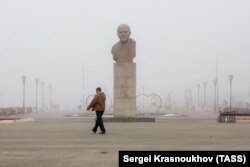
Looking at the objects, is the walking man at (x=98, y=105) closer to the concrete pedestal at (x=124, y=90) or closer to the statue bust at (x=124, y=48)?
the concrete pedestal at (x=124, y=90)

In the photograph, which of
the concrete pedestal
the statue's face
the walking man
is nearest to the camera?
the walking man

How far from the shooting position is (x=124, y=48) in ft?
94.1

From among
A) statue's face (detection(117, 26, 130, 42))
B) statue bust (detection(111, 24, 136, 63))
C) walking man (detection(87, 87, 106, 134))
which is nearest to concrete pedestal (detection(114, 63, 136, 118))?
statue bust (detection(111, 24, 136, 63))

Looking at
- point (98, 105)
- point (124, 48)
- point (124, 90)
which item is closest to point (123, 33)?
point (124, 48)

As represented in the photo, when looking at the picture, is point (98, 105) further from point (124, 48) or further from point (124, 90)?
point (124, 48)

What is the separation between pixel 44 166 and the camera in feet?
28.3

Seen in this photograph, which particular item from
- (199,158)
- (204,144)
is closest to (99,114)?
(204,144)

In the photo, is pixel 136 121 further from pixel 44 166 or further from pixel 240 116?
pixel 44 166

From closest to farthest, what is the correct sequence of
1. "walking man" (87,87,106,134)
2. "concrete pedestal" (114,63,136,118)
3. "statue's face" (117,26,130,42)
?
1. "walking man" (87,87,106,134)
2. "concrete pedestal" (114,63,136,118)
3. "statue's face" (117,26,130,42)

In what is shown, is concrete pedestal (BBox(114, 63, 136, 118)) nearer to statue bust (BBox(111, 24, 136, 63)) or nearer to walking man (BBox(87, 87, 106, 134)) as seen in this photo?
statue bust (BBox(111, 24, 136, 63))

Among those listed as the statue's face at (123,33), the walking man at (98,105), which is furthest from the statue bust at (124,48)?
the walking man at (98,105)

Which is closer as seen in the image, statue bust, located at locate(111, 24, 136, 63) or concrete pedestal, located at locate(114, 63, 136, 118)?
concrete pedestal, located at locate(114, 63, 136, 118)

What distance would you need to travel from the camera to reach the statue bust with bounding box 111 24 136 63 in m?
28.6

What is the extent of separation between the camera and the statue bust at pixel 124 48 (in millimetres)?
28587
